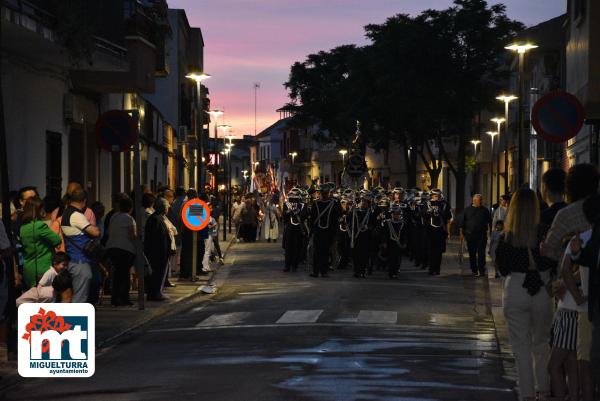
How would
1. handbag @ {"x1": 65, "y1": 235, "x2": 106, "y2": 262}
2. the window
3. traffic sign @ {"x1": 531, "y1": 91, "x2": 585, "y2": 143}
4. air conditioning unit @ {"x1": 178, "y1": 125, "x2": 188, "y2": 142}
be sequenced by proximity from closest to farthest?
traffic sign @ {"x1": 531, "y1": 91, "x2": 585, "y2": 143}, handbag @ {"x1": 65, "y1": 235, "x2": 106, "y2": 262}, the window, air conditioning unit @ {"x1": 178, "y1": 125, "x2": 188, "y2": 142}

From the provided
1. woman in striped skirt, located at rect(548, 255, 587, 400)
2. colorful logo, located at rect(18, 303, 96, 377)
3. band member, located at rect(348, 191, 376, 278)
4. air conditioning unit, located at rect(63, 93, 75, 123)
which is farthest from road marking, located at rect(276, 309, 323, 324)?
air conditioning unit, located at rect(63, 93, 75, 123)

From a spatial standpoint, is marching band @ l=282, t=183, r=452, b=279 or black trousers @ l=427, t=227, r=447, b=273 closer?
marching band @ l=282, t=183, r=452, b=279

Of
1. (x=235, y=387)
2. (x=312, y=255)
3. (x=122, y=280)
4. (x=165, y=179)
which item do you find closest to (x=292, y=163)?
(x=165, y=179)

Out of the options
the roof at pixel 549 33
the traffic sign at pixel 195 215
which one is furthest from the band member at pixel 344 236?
the roof at pixel 549 33

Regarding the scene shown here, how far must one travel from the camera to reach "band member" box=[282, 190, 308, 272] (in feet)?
105

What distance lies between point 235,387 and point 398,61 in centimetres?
4532

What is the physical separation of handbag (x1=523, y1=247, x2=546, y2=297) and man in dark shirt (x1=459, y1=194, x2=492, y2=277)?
61.8 ft

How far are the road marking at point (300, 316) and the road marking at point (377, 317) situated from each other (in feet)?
2.01

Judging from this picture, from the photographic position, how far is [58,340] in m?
10.9

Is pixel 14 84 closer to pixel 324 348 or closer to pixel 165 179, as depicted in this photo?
pixel 324 348

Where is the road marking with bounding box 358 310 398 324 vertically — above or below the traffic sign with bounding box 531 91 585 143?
below

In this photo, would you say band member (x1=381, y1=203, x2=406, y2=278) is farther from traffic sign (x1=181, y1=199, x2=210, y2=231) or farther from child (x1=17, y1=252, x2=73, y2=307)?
child (x1=17, y1=252, x2=73, y2=307)

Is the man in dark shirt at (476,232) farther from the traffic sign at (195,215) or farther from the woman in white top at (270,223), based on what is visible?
the woman in white top at (270,223)

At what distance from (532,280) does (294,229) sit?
21000 mm
